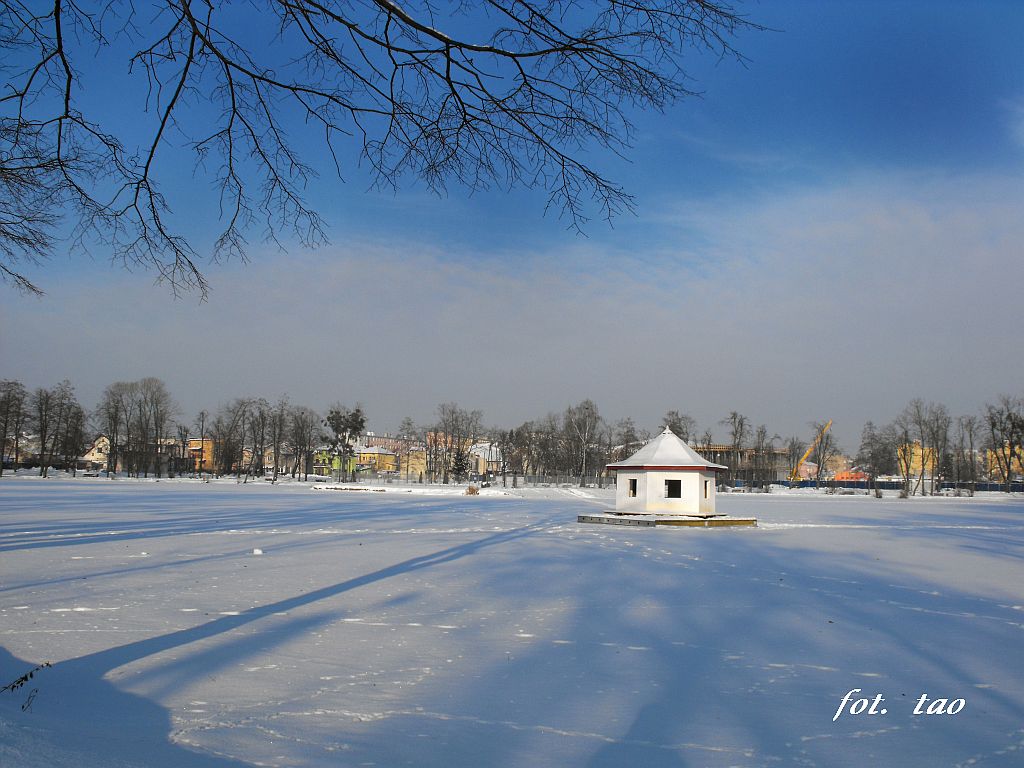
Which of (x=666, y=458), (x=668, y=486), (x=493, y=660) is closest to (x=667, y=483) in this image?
(x=668, y=486)

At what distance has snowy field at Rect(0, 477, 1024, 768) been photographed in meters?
4.54

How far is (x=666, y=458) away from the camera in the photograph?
27.0 meters

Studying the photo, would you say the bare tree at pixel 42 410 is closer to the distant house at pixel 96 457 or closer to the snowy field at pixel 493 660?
→ the distant house at pixel 96 457

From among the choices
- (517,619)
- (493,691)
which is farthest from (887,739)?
(517,619)

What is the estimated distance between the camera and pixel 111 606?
27.5 ft

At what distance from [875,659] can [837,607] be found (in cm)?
281

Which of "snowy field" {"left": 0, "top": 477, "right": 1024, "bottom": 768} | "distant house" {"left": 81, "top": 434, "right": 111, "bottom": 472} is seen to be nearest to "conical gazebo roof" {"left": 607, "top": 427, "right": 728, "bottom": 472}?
"snowy field" {"left": 0, "top": 477, "right": 1024, "bottom": 768}

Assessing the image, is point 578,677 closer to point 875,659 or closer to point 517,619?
point 517,619

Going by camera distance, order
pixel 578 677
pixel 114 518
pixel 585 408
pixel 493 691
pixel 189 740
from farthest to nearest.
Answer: pixel 585 408
pixel 114 518
pixel 578 677
pixel 493 691
pixel 189 740

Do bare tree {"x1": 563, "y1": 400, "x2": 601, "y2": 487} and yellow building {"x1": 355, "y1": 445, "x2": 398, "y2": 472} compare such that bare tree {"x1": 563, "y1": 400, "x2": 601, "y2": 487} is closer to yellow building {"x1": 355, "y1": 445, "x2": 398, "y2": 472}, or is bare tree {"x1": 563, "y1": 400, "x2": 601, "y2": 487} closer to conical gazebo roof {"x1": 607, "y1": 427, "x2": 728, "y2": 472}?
yellow building {"x1": 355, "y1": 445, "x2": 398, "y2": 472}

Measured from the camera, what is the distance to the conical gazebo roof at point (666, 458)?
26594mm

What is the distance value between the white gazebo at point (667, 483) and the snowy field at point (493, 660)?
487 inches

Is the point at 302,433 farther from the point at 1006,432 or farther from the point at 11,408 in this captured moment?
the point at 1006,432

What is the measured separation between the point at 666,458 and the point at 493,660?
2136 cm
